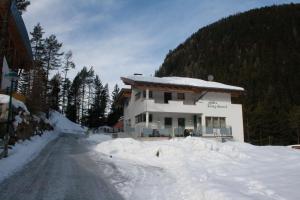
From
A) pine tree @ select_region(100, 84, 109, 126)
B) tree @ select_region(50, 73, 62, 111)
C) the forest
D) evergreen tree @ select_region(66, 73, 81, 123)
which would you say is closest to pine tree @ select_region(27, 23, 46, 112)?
the forest

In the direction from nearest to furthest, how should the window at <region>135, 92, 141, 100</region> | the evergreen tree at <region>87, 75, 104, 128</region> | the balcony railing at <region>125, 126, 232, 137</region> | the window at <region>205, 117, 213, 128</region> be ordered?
the balcony railing at <region>125, 126, 232, 137</region> < the window at <region>205, 117, 213, 128</region> < the window at <region>135, 92, 141, 100</region> < the evergreen tree at <region>87, 75, 104, 128</region>

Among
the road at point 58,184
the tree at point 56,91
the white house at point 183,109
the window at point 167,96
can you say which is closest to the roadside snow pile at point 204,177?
the road at point 58,184

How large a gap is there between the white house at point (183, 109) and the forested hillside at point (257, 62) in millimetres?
21890

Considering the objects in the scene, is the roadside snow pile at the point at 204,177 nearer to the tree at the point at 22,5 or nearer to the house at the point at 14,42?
the house at the point at 14,42

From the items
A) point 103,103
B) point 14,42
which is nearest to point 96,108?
point 103,103

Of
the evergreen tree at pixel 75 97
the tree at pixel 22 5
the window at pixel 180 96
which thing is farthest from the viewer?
the evergreen tree at pixel 75 97

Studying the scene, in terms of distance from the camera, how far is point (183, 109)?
35.6 m

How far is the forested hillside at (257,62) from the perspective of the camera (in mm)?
60844

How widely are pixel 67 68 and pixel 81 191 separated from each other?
69643 mm

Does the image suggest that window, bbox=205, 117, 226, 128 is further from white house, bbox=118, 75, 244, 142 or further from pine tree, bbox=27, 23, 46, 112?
pine tree, bbox=27, 23, 46, 112

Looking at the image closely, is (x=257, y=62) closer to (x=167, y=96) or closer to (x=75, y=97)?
(x=75, y=97)

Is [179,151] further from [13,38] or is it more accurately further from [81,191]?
[13,38]

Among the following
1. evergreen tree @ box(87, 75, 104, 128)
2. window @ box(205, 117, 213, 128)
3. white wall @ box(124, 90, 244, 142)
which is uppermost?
evergreen tree @ box(87, 75, 104, 128)

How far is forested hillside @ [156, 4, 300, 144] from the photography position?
60.8m
